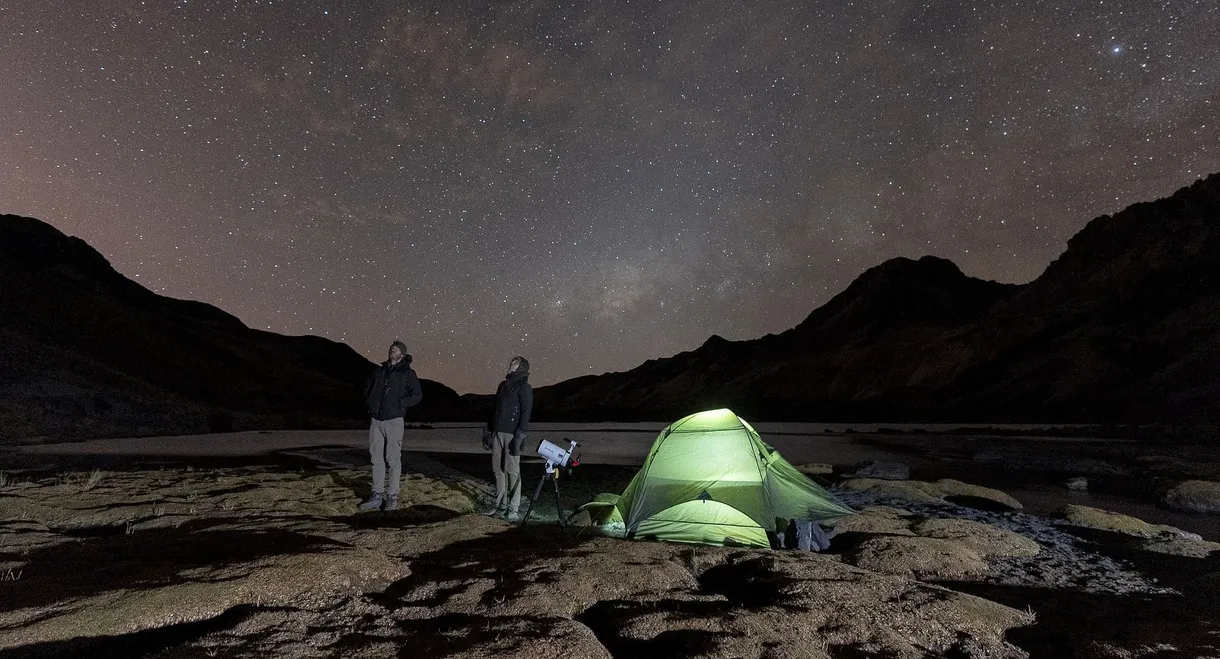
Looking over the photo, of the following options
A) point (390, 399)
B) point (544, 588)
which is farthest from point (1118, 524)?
point (390, 399)

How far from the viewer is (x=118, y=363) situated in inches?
3521

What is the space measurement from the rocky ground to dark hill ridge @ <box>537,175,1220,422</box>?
62.3 meters

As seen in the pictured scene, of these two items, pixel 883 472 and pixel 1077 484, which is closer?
pixel 1077 484

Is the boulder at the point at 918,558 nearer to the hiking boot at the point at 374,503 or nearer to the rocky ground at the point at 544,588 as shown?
the rocky ground at the point at 544,588

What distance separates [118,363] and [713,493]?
357 feet

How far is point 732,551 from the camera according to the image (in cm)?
912

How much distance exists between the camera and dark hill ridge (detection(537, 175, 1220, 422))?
81938 millimetres

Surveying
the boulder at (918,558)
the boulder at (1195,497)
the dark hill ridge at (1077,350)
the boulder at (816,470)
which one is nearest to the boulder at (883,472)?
the boulder at (816,470)

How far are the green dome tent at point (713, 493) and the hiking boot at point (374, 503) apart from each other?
4.17 meters

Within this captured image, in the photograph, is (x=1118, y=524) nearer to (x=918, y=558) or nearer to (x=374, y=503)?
(x=918, y=558)

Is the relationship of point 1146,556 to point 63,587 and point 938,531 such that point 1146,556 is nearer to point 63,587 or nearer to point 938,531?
point 938,531

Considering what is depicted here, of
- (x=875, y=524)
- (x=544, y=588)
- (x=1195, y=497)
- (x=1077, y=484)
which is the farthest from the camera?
(x=1077, y=484)

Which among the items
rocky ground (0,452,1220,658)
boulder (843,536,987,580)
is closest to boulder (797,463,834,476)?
rocky ground (0,452,1220,658)

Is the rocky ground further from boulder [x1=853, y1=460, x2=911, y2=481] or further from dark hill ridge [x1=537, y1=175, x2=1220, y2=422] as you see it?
dark hill ridge [x1=537, y1=175, x2=1220, y2=422]
